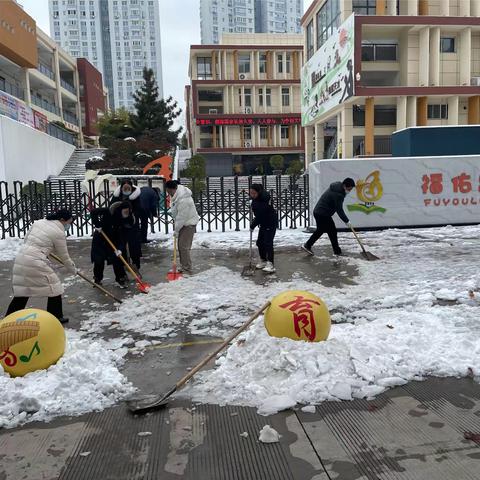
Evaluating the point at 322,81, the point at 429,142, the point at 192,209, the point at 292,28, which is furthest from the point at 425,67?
the point at 292,28

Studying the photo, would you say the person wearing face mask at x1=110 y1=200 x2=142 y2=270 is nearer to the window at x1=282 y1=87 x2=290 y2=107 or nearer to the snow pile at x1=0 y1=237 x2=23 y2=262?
the snow pile at x1=0 y1=237 x2=23 y2=262

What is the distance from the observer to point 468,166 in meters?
13.9

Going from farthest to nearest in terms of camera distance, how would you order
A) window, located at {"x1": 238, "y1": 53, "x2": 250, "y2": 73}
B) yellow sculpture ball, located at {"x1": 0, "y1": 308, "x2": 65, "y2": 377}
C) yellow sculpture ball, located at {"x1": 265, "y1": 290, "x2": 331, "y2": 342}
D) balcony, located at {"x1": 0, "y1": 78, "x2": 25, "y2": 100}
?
window, located at {"x1": 238, "y1": 53, "x2": 250, "y2": 73} < balcony, located at {"x1": 0, "y1": 78, "x2": 25, "y2": 100} < yellow sculpture ball, located at {"x1": 265, "y1": 290, "x2": 331, "y2": 342} < yellow sculpture ball, located at {"x1": 0, "y1": 308, "x2": 65, "y2": 377}

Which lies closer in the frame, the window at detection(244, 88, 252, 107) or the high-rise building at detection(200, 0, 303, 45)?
the window at detection(244, 88, 252, 107)

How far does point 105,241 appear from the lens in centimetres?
779

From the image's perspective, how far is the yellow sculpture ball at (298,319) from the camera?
4.42m

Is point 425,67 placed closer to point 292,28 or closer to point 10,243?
point 10,243

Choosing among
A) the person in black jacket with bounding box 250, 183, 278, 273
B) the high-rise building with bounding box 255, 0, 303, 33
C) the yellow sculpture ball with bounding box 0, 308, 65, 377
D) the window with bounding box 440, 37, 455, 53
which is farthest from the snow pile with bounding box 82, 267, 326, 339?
the high-rise building with bounding box 255, 0, 303, 33

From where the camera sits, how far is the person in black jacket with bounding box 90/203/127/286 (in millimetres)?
7762

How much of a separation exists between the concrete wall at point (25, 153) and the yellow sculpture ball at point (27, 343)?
1748 centimetres

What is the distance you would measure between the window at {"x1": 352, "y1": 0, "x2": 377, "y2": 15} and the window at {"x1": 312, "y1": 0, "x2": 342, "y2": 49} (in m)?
1.17

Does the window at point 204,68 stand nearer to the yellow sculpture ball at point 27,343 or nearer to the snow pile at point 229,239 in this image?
the snow pile at point 229,239

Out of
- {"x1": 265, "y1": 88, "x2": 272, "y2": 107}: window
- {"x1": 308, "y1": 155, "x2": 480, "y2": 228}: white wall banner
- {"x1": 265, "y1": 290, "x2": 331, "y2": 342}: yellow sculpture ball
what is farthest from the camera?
{"x1": 265, "y1": 88, "x2": 272, "y2": 107}: window

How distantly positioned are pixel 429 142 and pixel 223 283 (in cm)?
1236
